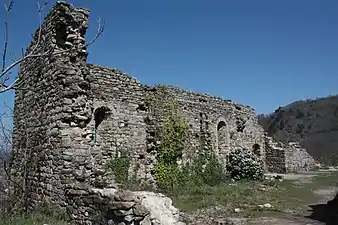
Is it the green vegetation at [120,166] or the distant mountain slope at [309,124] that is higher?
the distant mountain slope at [309,124]

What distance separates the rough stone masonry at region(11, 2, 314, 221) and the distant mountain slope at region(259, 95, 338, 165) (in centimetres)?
3160

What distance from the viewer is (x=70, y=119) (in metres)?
8.40

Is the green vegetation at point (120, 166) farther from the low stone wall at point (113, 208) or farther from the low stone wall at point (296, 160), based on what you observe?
the low stone wall at point (296, 160)

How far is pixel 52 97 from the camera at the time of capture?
8.80 m

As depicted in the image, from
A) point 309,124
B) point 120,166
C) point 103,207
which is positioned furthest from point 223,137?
point 309,124

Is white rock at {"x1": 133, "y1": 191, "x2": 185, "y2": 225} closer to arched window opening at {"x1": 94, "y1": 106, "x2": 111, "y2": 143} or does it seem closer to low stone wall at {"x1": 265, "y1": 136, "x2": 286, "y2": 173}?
arched window opening at {"x1": 94, "y1": 106, "x2": 111, "y2": 143}

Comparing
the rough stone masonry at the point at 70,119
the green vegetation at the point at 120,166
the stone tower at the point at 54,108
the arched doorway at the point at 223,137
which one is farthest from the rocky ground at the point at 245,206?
the arched doorway at the point at 223,137

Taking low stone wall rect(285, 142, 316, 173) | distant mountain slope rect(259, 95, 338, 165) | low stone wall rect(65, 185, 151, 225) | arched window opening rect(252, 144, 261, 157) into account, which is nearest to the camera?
low stone wall rect(65, 185, 151, 225)

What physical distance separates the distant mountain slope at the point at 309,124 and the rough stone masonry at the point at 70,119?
104ft

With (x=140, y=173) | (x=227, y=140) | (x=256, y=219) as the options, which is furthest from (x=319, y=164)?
(x=256, y=219)

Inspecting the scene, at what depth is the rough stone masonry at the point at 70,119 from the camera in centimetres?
808

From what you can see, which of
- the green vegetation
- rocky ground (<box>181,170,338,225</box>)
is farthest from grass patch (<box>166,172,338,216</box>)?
the green vegetation

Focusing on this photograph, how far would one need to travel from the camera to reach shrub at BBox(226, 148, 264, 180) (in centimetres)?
1830

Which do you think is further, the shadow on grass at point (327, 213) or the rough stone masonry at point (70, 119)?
the shadow on grass at point (327, 213)
